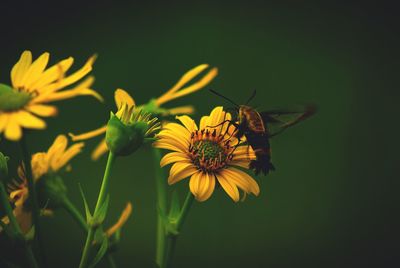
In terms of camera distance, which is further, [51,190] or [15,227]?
[51,190]

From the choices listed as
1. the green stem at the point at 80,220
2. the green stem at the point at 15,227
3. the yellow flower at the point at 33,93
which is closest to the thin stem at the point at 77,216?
the green stem at the point at 80,220

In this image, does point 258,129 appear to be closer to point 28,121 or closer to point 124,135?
point 124,135

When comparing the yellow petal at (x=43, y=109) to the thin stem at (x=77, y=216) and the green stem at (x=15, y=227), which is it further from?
the thin stem at (x=77, y=216)

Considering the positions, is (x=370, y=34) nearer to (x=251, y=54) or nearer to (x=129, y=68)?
(x=251, y=54)

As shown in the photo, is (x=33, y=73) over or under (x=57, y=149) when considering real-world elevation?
over

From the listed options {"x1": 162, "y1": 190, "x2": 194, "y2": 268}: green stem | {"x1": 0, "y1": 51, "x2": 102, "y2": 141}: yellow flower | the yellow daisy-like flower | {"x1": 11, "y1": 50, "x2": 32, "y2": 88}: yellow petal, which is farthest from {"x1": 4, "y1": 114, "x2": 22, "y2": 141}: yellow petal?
{"x1": 162, "y1": 190, "x2": 194, "y2": 268}: green stem

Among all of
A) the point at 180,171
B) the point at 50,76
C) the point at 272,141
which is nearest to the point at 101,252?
the point at 180,171
